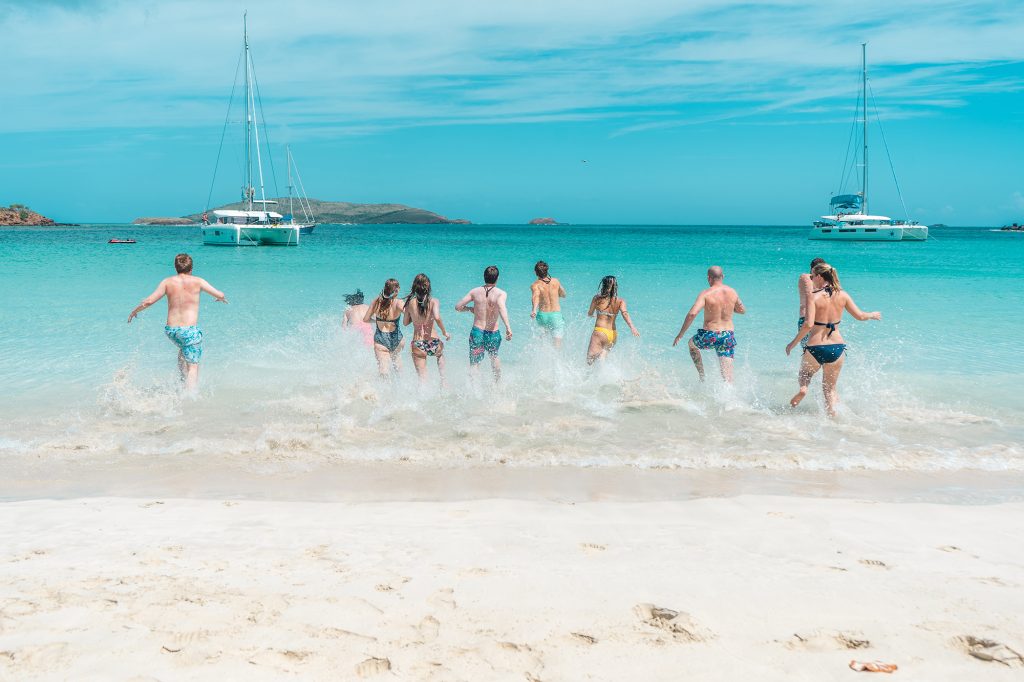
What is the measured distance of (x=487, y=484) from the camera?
5.52 metres

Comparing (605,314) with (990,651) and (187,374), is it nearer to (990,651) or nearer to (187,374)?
(187,374)

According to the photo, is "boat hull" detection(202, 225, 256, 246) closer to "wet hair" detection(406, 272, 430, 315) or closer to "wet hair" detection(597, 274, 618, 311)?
"wet hair" detection(406, 272, 430, 315)

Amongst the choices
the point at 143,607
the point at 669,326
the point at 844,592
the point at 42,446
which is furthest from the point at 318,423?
the point at 669,326

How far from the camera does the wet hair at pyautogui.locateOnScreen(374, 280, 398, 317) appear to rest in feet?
26.6

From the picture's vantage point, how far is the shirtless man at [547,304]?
9.53m

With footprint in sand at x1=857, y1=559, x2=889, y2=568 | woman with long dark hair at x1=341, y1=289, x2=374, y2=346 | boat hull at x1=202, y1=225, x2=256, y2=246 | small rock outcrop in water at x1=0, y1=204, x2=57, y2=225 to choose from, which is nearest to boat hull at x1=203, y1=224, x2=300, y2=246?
boat hull at x1=202, y1=225, x2=256, y2=246

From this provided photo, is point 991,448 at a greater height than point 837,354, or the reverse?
point 837,354

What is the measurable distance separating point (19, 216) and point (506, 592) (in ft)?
472

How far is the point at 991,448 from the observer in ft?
21.0

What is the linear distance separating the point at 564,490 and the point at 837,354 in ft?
12.1

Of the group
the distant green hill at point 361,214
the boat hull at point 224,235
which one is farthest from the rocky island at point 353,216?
the boat hull at point 224,235

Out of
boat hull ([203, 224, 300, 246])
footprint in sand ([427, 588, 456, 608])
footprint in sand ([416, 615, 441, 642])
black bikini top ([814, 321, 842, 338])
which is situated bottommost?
footprint in sand ([427, 588, 456, 608])

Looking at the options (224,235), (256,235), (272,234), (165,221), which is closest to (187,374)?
(272,234)

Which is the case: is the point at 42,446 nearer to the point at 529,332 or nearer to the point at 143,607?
the point at 143,607
